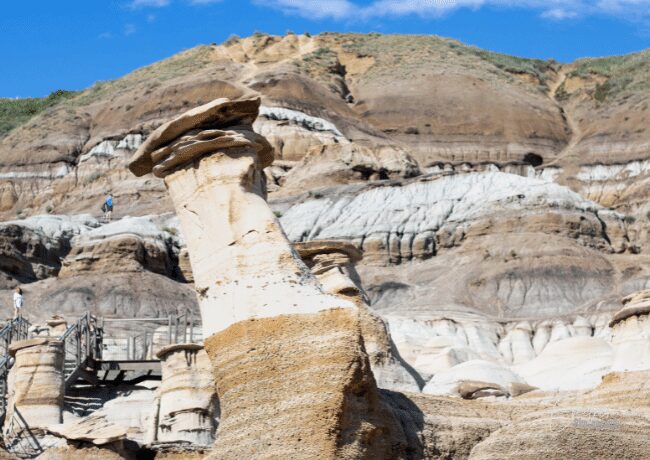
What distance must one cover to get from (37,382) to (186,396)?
4100 mm

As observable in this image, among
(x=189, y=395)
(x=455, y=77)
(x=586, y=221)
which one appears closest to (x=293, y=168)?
(x=586, y=221)

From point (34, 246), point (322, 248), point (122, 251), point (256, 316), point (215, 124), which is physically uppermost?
point (34, 246)

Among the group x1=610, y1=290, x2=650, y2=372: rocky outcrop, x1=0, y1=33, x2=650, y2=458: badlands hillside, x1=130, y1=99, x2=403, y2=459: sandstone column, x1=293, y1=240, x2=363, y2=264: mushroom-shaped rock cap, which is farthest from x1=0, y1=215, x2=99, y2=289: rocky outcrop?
x1=130, y1=99, x2=403, y2=459: sandstone column

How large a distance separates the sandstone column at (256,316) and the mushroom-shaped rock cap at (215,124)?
11 mm

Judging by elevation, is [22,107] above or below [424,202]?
above

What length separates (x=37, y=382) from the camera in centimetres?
2661

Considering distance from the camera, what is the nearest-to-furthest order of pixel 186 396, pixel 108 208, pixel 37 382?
1. pixel 186 396
2. pixel 37 382
3. pixel 108 208

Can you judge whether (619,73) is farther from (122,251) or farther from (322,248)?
(322,248)

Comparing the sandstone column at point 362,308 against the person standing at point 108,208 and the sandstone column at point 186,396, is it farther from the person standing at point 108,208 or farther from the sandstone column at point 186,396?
the person standing at point 108,208

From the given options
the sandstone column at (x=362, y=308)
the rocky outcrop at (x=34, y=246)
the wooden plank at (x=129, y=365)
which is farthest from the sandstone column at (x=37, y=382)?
the rocky outcrop at (x=34, y=246)

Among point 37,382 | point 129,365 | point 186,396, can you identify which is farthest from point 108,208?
point 186,396

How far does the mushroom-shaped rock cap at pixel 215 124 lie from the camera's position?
16062 mm

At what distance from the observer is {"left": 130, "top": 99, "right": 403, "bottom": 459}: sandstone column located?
43.5 ft

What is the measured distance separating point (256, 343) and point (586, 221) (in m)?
53.8
